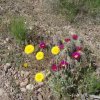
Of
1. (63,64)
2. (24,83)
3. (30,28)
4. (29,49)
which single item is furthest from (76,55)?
(30,28)

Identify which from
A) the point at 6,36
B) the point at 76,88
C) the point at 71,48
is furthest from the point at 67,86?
the point at 6,36

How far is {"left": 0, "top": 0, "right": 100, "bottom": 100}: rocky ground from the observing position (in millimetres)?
3664

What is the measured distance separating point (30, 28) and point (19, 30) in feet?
0.99

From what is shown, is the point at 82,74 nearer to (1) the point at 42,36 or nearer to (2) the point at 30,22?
(1) the point at 42,36

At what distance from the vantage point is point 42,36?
4.12 meters

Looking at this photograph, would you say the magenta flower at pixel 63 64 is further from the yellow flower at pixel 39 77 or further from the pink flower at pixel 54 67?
the yellow flower at pixel 39 77

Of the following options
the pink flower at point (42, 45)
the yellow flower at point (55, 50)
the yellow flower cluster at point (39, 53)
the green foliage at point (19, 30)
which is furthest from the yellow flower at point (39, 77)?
the green foliage at point (19, 30)

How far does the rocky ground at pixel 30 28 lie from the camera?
366 centimetres

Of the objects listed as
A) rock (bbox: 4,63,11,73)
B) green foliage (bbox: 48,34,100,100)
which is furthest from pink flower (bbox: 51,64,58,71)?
rock (bbox: 4,63,11,73)

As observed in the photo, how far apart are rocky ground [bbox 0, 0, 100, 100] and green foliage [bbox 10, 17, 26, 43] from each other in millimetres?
124

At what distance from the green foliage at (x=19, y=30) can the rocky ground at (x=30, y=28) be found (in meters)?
0.12

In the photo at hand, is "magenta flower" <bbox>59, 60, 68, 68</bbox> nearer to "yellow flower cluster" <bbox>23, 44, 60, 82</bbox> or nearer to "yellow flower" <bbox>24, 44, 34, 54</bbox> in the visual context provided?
"yellow flower cluster" <bbox>23, 44, 60, 82</bbox>

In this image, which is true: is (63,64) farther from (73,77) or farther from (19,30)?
(19,30)

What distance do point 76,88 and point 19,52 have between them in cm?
82
